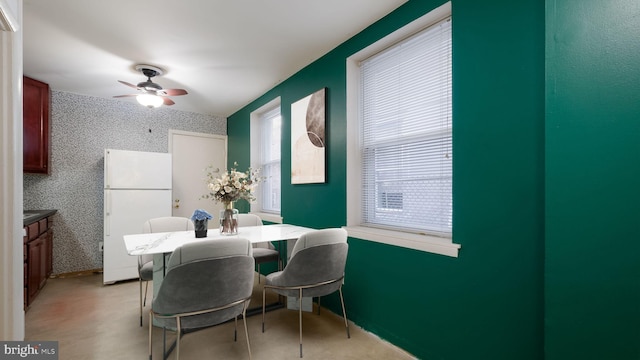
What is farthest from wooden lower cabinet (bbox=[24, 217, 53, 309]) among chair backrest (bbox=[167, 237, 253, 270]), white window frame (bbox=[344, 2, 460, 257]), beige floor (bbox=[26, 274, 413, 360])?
white window frame (bbox=[344, 2, 460, 257])

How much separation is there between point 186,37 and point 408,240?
2519 mm

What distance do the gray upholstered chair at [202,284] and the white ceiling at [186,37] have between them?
5.73ft

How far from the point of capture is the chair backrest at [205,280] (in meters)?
1.50

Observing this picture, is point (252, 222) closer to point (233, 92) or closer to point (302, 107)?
point (302, 107)

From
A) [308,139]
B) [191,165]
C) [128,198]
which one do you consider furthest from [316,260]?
[191,165]

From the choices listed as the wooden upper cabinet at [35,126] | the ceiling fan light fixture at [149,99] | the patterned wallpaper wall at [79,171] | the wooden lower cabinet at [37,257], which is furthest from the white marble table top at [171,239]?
the patterned wallpaper wall at [79,171]

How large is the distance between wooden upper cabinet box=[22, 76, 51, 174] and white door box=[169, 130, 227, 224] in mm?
1487

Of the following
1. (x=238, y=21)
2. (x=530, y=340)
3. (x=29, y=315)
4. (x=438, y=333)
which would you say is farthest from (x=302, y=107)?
(x=29, y=315)

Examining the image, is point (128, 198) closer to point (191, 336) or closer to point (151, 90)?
point (151, 90)

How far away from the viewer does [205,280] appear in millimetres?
1558

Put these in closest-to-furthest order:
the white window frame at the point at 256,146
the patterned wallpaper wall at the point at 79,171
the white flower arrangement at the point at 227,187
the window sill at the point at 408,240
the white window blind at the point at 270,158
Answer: the window sill at the point at 408,240 → the white flower arrangement at the point at 227,187 → the patterned wallpaper wall at the point at 79,171 → the white window blind at the point at 270,158 → the white window frame at the point at 256,146

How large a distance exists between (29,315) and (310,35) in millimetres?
3644

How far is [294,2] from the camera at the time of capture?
2104 mm

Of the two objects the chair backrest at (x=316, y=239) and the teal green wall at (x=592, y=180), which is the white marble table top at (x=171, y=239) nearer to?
the chair backrest at (x=316, y=239)
